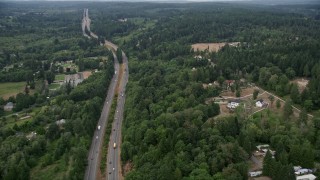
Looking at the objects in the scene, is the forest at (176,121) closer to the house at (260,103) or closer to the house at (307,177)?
the house at (307,177)

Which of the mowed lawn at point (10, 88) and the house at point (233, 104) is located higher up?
the house at point (233, 104)

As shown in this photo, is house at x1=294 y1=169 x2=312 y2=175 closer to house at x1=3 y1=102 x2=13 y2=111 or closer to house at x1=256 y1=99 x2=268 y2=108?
house at x1=256 y1=99 x2=268 y2=108

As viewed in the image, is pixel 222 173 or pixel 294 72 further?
pixel 294 72

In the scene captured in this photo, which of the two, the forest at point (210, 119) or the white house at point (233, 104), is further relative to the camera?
the white house at point (233, 104)

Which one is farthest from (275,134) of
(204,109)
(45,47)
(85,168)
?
(45,47)

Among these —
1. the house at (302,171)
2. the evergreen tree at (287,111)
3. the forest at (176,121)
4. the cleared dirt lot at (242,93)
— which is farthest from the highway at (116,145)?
the evergreen tree at (287,111)

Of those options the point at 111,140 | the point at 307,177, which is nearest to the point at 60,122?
the point at 111,140

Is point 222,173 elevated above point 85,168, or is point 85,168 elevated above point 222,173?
point 222,173

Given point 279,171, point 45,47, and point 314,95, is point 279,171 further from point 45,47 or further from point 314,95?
point 45,47
